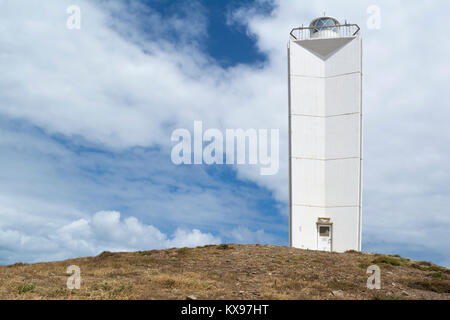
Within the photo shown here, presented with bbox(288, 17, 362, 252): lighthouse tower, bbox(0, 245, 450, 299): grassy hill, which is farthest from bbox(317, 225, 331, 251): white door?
bbox(0, 245, 450, 299): grassy hill

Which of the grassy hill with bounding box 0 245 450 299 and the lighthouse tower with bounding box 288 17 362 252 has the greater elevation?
the lighthouse tower with bounding box 288 17 362 252

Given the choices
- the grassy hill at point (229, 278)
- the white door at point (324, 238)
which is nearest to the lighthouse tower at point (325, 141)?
the white door at point (324, 238)

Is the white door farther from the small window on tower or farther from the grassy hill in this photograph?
the grassy hill

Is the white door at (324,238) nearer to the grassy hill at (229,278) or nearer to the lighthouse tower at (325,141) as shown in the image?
the lighthouse tower at (325,141)

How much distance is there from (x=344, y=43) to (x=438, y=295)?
84.3 ft

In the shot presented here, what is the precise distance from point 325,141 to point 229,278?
2055cm

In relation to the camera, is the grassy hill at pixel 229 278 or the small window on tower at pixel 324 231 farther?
the small window on tower at pixel 324 231

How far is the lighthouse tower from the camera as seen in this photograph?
111 ft

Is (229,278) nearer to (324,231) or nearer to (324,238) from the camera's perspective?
(324,238)

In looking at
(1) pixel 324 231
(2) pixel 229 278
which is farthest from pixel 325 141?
(2) pixel 229 278

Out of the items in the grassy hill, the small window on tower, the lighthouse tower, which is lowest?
the grassy hill

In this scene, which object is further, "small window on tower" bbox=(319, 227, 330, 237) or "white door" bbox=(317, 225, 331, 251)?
"small window on tower" bbox=(319, 227, 330, 237)

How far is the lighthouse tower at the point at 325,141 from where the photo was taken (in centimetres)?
3375
